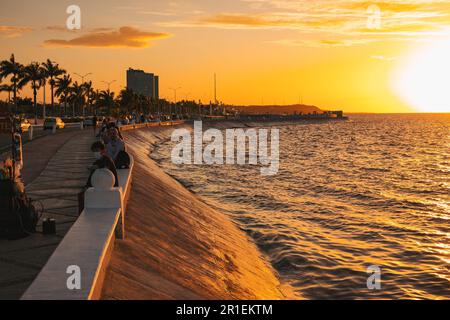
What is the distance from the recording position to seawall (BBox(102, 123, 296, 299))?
27.2 feet

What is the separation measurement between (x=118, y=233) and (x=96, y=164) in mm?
1708

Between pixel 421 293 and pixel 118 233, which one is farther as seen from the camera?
pixel 421 293

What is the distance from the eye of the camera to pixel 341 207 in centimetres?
2791

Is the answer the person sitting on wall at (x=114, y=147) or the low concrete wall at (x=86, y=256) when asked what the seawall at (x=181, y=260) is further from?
the person sitting on wall at (x=114, y=147)

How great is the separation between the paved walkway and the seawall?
1273 mm

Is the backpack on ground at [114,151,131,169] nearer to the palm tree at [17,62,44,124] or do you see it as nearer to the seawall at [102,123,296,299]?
the seawall at [102,123,296,299]

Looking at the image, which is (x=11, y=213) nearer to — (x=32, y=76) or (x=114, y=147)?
(x=114, y=147)

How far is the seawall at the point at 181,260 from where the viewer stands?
8.28 metres

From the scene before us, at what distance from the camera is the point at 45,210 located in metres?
12.3

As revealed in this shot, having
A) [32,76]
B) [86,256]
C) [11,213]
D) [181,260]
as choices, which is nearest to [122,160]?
[181,260]

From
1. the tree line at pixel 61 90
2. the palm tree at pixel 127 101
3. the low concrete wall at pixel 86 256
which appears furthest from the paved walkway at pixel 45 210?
the palm tree at pixel 127 101

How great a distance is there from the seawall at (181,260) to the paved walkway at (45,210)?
127 cm

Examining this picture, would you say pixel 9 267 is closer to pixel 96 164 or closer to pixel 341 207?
pixel 96 164
